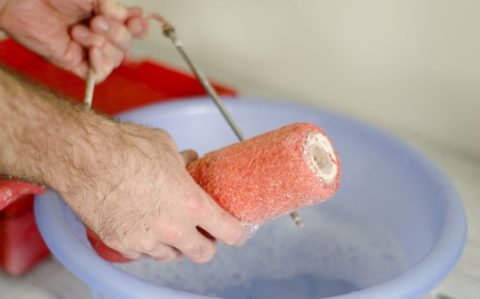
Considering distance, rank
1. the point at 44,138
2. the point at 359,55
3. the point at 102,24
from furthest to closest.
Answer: the point at 359,55, the point at 102,24, the point at 44,138

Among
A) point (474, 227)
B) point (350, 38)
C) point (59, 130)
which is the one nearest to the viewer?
point (59, 130)

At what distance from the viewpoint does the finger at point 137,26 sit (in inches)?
29.5

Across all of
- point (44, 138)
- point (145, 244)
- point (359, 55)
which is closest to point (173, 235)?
point (145, 244)

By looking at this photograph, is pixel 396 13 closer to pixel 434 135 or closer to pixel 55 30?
pixel 434 135

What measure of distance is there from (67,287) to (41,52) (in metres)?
0.28

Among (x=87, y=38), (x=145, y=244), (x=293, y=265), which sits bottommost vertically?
(x=293, y=265)

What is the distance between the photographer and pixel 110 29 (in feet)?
2.42

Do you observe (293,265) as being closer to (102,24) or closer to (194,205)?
(194,205)

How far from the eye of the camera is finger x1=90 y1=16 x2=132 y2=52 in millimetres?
733

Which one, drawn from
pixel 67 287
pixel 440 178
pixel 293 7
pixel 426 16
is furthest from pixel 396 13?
pixel 67 287

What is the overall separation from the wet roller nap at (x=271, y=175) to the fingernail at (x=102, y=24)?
252mm

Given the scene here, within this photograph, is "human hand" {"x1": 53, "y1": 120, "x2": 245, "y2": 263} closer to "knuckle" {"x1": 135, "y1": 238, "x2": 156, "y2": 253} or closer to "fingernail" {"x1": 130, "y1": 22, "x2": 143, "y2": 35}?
"knuckle" {"x1": 135, "y1": 238, "x2": 156, "y2": 253}

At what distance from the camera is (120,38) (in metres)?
0.74

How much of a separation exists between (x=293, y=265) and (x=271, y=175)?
0.20 meters
